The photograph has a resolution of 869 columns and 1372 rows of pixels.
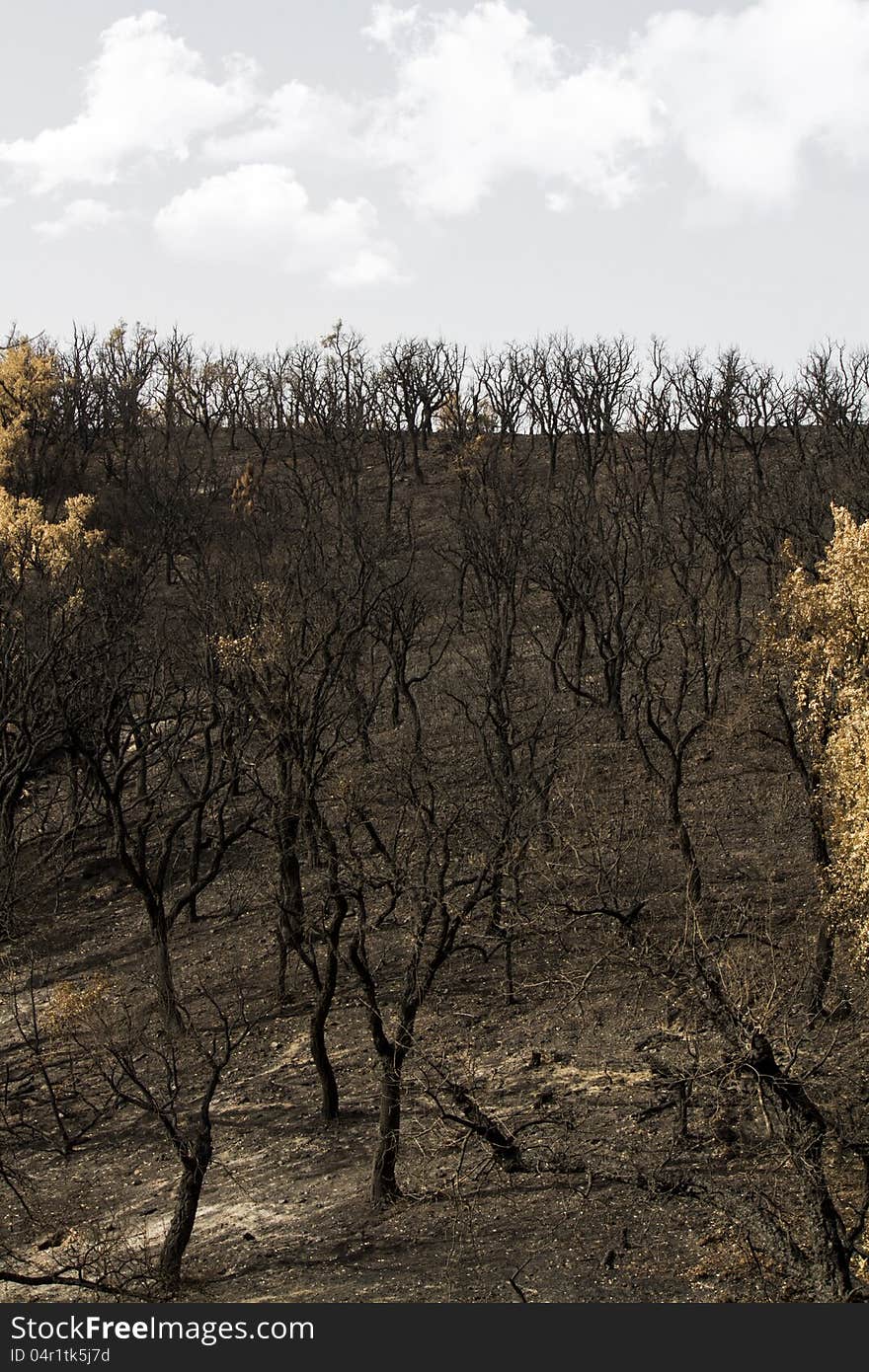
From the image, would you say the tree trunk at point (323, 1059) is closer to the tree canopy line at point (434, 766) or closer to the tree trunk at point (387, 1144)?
the tree canopy line at point (434, 766)

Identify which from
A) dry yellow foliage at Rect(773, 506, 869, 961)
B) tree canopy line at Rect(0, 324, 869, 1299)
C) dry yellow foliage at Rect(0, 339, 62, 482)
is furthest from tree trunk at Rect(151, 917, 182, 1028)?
dry yellow foliage at Rect(0, 339, 62, 482)

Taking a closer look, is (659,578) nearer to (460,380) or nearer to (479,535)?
(479,535)

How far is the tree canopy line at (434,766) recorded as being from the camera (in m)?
21.9

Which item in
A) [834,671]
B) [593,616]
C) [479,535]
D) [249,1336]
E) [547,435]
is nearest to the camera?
[249,1336]

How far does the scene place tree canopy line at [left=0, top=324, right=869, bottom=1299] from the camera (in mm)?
21938

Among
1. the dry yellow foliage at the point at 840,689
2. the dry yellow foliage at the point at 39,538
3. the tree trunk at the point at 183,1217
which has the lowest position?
the tree trunk at the point at 183,1217

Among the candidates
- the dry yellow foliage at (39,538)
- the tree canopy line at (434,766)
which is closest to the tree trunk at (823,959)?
the tree canopy line at (434,766)

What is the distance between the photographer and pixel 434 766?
47406 mm

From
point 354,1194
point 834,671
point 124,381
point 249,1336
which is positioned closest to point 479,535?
point 834,671

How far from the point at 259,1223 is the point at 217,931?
52.6ft

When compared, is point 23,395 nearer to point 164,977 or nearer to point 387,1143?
point 164,977

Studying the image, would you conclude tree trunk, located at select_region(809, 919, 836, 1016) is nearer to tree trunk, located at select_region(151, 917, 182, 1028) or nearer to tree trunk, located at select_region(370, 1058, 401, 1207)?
tree trunk, located at select_region(370, 1058, 401, 1207)

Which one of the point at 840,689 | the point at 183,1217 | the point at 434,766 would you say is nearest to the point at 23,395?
the point at 434,766

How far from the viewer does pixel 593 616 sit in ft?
157
